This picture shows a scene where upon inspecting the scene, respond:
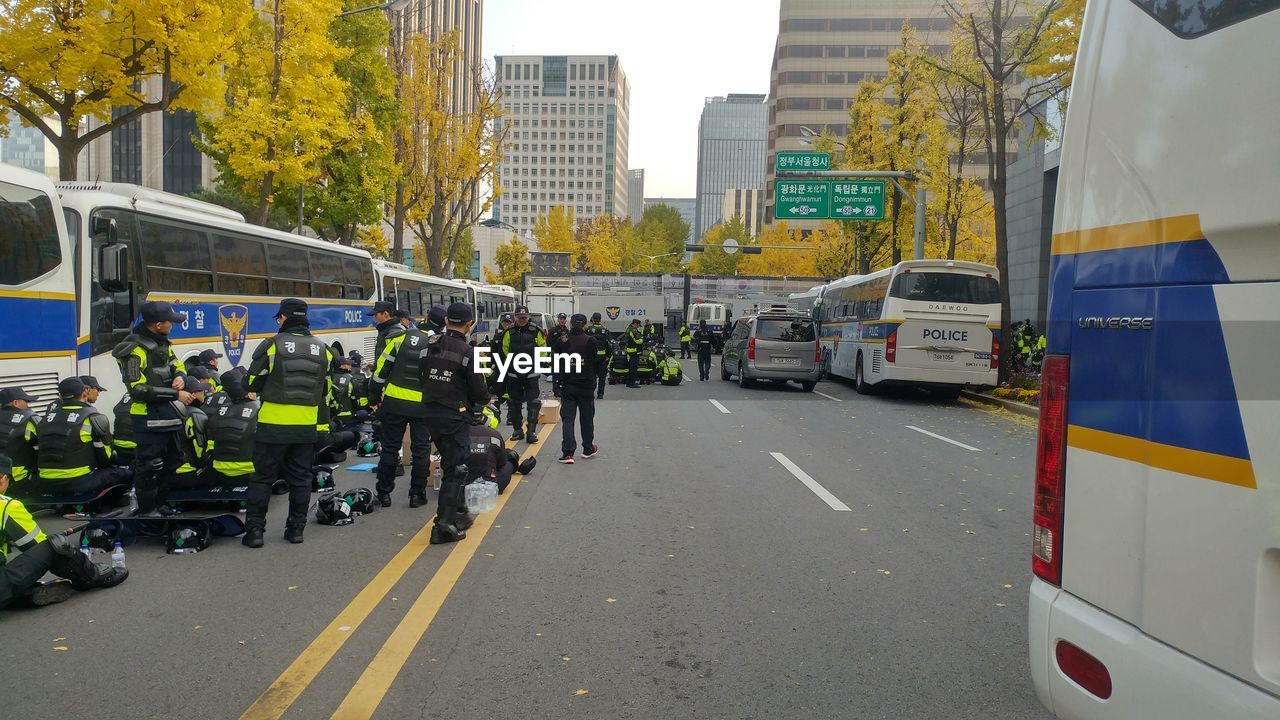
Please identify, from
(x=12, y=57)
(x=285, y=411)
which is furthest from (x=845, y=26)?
(x=285, y=411)

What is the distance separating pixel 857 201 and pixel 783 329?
1013 cm

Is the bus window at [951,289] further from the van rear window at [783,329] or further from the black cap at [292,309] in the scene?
the black cap at [292,309]

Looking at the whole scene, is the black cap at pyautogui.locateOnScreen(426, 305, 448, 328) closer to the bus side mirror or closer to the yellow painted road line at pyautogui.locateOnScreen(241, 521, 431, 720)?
the yellow painted road line at pyautogui.locateOnScreen(241, 521, 431, 720)

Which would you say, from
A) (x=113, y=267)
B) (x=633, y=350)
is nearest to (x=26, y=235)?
(x=113, y=267)

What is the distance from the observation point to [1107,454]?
2.41 metres

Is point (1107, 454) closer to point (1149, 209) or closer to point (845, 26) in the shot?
point (1149, 209)

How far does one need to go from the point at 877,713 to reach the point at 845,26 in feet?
309

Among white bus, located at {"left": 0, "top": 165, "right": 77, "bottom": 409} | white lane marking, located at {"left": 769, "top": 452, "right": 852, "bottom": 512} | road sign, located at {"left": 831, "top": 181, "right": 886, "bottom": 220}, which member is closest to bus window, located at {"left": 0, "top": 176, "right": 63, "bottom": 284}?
white bus, located at {"left": 0, "top": 165, "right": 77, "bottom": 409}

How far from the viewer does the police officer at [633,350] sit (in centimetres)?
2169

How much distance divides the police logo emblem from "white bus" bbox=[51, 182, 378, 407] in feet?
0.06

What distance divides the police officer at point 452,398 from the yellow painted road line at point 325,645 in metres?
0.50

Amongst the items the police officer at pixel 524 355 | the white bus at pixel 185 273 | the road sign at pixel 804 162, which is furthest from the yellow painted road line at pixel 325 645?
the road sign at pixel 804 162

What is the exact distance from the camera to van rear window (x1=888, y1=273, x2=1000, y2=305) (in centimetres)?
1838

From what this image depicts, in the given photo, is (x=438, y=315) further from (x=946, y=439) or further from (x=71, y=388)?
(x=946, y=439)
